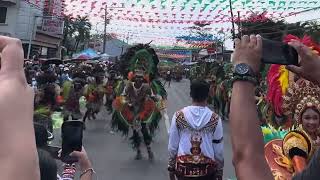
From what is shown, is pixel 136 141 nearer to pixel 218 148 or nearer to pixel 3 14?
pixel 218 148

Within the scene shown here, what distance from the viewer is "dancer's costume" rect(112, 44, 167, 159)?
949 cm

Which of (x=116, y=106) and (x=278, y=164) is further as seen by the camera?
(x=116, y=106)

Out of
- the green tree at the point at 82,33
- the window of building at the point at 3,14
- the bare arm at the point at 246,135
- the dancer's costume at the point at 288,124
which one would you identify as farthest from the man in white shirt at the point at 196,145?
the green tree at the point at 82,33

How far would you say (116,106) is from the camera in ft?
32.0

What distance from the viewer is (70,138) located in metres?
1.93

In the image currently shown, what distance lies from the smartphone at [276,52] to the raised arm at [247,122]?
16mm

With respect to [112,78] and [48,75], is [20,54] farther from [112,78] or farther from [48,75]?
[112,78]

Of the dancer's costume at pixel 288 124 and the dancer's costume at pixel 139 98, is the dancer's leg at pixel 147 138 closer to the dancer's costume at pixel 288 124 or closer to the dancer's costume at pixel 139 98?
the dancer's costume at pixel 139 98

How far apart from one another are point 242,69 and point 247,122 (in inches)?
6.2

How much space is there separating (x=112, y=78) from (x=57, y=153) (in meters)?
15.1

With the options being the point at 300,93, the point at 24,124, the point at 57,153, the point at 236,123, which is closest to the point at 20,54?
the point at 24,124

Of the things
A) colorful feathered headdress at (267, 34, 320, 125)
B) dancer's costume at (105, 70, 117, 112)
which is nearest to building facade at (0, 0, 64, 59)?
dancer's costume at (105, 70, 117, 112)

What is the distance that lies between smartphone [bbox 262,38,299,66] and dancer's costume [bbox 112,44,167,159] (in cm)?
777

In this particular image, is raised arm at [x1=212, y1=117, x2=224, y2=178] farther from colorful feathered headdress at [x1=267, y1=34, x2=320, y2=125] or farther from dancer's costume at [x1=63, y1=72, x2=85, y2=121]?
dancer's costume at [x1=63, y1=72, x2=85, y2=121]
